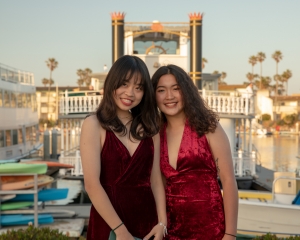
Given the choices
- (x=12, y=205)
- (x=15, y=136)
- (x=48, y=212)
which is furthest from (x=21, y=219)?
(x=15, y=136)

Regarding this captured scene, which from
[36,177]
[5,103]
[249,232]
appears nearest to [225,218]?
[36,177]

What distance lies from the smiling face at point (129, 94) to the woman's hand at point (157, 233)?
0.67 metres

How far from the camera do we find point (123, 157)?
101 inches

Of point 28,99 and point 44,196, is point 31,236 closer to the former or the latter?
point 44,196

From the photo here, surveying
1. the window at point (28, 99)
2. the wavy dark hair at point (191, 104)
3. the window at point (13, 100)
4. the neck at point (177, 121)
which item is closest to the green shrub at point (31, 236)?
the neck at point (177, 121)

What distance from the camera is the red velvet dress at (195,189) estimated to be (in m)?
2.91

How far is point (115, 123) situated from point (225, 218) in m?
0.90

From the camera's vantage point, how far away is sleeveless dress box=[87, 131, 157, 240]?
8.42 ft

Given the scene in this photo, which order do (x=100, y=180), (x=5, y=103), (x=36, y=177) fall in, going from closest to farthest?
(x=100, y=180), (x=36, y=177), (x=5, y=103)

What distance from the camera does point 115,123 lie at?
2611 millimetres

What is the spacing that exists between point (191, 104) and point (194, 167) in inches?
14.7

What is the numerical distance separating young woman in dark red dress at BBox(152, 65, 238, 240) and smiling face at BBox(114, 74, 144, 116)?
0.28m

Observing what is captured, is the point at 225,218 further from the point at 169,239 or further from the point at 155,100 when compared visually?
the point at 155,100

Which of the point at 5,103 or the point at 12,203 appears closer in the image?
the point at 12,203
